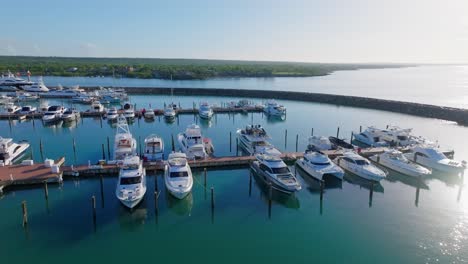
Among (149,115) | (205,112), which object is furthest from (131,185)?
(205,112)

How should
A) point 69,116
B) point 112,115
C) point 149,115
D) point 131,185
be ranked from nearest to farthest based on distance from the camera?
point 131,185 → point 69,116 → point 112,115 → point 149,115

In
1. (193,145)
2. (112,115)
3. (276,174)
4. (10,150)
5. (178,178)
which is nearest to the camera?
(178,178)

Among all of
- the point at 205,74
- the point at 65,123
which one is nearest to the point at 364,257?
the point at 65,123

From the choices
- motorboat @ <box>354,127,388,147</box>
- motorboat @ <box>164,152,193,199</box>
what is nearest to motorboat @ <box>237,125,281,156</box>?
motorboat @ <box>164,152,193,199</box>

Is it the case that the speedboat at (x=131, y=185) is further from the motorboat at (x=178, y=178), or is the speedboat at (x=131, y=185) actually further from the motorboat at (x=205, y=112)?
the motorboat at (x=205, y=112)

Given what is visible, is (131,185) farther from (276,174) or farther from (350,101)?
(350,101)

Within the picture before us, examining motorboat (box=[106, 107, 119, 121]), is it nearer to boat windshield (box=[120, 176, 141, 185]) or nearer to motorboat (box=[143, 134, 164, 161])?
motorboat (box=[143, 134, 164, 161])

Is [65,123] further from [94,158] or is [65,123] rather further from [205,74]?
[205,74]
